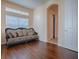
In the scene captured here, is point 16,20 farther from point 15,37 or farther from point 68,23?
point 68,23

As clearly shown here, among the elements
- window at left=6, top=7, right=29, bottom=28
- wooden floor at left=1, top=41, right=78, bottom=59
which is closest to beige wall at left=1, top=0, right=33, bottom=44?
window at left=6, top=7, right=29, bottom=28

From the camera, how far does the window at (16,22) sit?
4.96m

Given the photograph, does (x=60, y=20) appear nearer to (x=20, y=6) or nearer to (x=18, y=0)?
(x=18, y=0)

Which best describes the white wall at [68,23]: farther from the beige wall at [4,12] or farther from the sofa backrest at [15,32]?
the sofa backrest at [15,32]

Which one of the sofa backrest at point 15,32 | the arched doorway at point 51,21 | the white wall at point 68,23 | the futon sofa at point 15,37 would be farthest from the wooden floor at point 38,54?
the arched doorway at point 51,21

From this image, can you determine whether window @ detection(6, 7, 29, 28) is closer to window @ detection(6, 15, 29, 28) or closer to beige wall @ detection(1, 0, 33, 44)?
window @ detection(6, 15, 29, 28)

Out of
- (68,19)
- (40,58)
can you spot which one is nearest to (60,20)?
(68,19)

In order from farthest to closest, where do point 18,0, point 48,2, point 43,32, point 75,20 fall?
point 43,32 < point 48,2 < point 18,0 < point 75,20

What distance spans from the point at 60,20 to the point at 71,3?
1.03 meters

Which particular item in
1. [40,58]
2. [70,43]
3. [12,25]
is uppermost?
[12,25]

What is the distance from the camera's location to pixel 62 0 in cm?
403

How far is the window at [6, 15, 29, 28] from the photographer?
4.96 m

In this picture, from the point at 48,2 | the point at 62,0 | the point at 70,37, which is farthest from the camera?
the point at 48,2

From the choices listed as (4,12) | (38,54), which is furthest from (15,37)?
(38,54)
